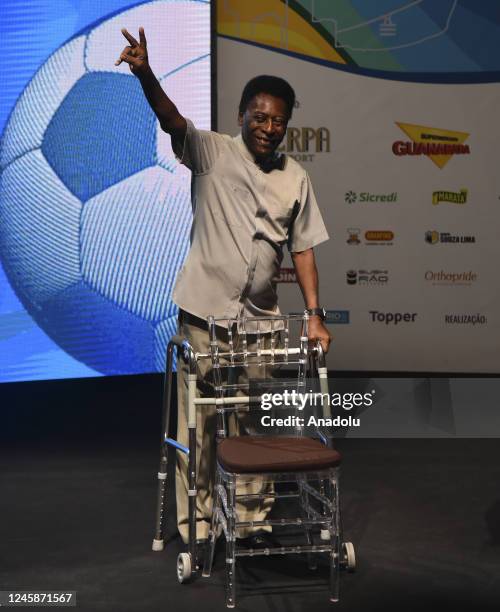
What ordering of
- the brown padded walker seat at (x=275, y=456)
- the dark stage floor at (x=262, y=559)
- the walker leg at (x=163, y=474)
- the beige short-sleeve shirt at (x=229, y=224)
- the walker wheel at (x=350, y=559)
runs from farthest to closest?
the walker leg at (x=163, y=474) < the beige short-sleeve shirt at (x=229, y=224) < the walker wheel at (x=350, y=559) < the dark stage floor at (x=262, y=559) < the brown padded walker seat at (x=275, y=456)

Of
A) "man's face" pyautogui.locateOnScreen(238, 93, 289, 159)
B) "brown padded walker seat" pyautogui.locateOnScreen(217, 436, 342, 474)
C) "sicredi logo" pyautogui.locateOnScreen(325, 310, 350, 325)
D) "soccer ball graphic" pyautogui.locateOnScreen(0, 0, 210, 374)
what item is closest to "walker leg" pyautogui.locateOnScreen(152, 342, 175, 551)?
"brown padded walker seat" pyautogui.locateOnScreen(217, 436, 342, 474)

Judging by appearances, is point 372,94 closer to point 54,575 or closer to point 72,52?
point 72,52

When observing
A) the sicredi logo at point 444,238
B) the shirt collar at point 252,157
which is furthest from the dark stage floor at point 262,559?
the sicredi logo at point 444,238

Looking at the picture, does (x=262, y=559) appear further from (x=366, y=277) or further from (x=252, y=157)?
(x=366, y=277)

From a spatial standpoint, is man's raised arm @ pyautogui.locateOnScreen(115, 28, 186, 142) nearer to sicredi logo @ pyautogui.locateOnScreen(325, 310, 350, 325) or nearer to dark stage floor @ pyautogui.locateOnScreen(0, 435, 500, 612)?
dark stage floor @ pyautogui.locateOnScreen(0, 435, 500, 612)

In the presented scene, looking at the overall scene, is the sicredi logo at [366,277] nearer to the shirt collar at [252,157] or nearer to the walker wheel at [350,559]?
the shirt collar at [252,157]

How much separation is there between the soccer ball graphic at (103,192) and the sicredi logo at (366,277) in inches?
58.0

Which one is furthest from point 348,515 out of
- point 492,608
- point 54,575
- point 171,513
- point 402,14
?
point 402,14

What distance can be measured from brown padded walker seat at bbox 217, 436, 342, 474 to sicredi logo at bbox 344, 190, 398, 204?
3894 millimetres

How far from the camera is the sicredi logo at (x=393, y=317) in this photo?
670 centimetres

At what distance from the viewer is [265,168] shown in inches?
126

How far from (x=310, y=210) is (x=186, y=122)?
560 mm

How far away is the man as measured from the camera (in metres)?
3.09

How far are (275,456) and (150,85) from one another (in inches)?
48.0
